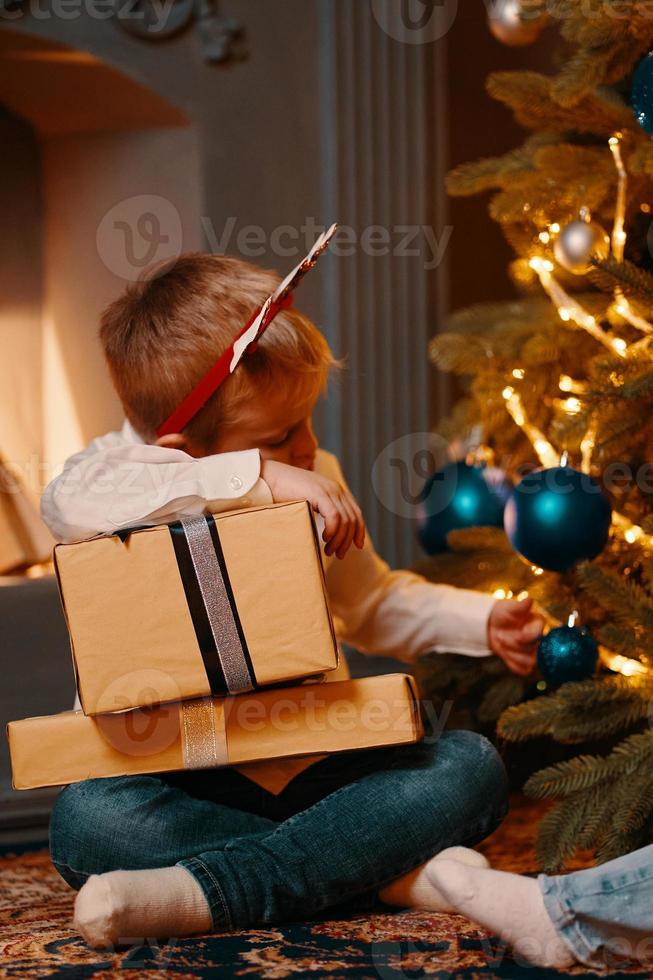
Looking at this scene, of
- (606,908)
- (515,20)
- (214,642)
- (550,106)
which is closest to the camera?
(606,908)

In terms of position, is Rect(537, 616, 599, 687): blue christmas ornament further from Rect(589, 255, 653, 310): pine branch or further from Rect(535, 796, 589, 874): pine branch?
Rect(589, 255, 653, 310): pine branch

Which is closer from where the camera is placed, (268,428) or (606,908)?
(606,908)

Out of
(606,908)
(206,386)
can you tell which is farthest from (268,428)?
(606,908)

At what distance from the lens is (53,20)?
5.51 ft

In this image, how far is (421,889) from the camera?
1.02 metres

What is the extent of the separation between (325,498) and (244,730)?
0.22 m

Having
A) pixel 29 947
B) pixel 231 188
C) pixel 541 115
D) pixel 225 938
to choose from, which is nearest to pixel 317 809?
pixel 225 938

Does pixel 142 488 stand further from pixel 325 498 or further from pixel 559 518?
pixel 559 518

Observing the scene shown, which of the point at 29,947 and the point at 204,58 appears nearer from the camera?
the point at 29,947

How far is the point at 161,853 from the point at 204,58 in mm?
1254

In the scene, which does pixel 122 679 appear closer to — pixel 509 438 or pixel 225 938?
pixel 225 938

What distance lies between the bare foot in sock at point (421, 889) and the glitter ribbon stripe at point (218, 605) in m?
0.23

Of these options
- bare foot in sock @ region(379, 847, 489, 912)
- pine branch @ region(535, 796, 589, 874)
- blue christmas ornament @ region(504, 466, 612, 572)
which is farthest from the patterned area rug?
blue christmas ornament @ region(504, 466, 612, 572)

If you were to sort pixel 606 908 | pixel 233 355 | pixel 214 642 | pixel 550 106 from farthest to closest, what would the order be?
pixel 550 106
pixel 233 355
pixel 214 642
pixel 606 908
